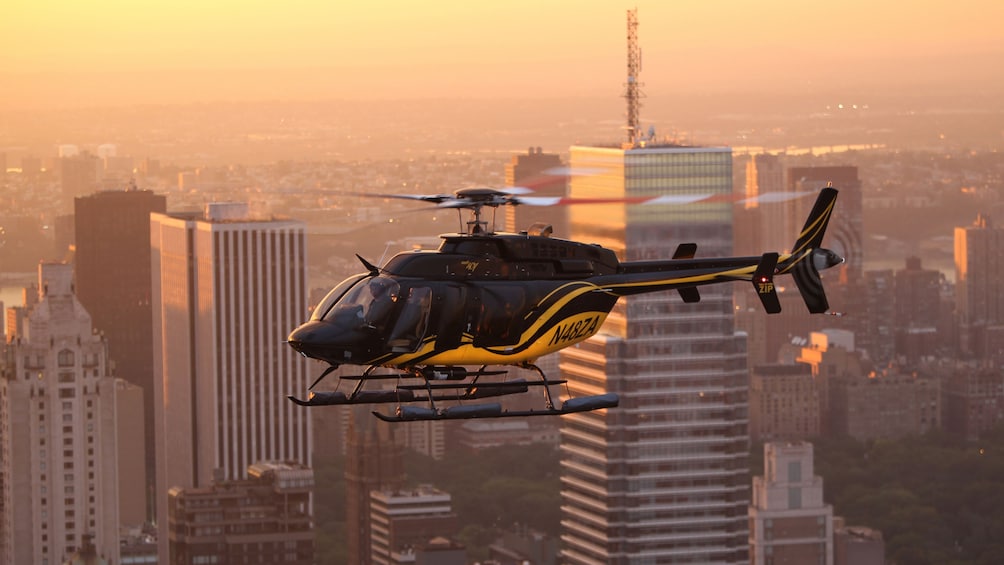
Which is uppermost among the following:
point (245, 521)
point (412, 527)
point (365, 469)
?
point (365, 469)

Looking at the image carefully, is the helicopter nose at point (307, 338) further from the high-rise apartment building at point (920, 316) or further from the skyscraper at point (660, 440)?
the high-rise apartment building at point (920, 316)

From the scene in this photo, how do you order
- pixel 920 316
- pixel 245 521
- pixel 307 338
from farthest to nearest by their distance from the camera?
pixel 920 316 → pixel 245 521 → pixel 307 338

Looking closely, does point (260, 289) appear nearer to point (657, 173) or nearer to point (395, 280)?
point (657, 173)

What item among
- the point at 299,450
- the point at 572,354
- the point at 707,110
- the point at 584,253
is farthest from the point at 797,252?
the point at 299,450

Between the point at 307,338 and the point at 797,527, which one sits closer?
the point at 307,338

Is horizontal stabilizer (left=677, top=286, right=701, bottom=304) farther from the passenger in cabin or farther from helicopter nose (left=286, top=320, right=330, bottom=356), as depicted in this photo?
helicopter nose (left=286, top=320, right=330, bottom=356)

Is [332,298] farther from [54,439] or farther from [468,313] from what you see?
[54,439]

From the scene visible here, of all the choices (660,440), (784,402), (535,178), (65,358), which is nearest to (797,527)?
(660,440)
